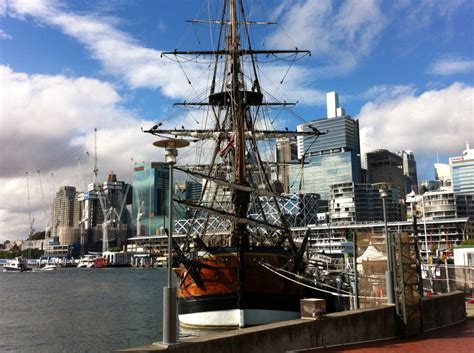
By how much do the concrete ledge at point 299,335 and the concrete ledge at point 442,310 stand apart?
68.5 inches

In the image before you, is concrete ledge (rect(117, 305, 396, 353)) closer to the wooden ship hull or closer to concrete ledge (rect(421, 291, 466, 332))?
concrete ledge (rect(421, 291, 466, 332))

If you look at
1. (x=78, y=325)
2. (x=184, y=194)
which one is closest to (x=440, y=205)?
(x=184, y=194)

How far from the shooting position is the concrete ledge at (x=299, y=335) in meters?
11.0

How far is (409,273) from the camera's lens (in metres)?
16.5

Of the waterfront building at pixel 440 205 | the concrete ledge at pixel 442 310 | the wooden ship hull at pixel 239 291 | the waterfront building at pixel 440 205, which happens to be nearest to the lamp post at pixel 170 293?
the concrete ledge at pixel 442 310

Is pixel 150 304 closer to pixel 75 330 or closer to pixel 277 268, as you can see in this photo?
pixel 75 330

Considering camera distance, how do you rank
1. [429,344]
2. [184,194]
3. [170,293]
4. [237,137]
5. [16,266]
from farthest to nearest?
[16,266]
[184,194]
[237,137]
[429,344]
[170,293]

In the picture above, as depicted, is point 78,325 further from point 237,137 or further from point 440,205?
point 440,205

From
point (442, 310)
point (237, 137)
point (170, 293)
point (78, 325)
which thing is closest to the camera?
point (170, 293)

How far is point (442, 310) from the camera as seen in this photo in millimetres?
17562

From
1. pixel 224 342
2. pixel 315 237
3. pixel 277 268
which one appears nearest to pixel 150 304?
pixel 277 268

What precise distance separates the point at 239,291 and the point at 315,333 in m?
14.4

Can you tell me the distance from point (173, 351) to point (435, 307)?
10564 millimetres

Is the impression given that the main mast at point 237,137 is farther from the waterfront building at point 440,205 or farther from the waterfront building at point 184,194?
the waterfront building at point 440,205
